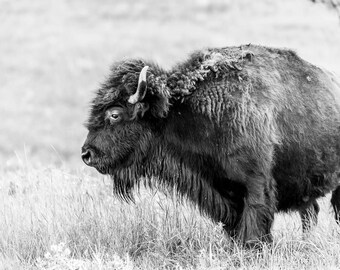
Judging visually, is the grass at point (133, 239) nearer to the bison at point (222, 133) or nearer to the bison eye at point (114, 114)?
the bison at point (222, 133)

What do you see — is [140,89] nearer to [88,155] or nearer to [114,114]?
[114,114]

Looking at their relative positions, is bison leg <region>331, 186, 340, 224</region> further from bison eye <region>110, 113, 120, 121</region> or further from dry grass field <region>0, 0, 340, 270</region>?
bison eye <region>110, 113, 120, 121</region>

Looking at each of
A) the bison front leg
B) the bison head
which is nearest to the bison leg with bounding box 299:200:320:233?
the bison front leg

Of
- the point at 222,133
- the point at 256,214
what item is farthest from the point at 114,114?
the point at 256,214

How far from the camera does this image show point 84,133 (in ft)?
67.3

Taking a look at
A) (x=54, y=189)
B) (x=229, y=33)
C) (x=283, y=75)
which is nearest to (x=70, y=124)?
(x=229, y=33)

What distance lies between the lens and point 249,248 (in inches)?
250

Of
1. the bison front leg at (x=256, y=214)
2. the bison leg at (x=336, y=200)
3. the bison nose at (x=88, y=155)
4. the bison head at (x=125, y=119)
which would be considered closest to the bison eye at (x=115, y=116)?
the bison head at (x=125, y=119)

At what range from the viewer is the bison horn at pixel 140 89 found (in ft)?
21.2

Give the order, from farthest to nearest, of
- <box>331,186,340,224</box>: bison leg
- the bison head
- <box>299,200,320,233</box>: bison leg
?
<box>331,186,340,224</box>: bison leg → <box>299,200,320,233</box>: bison leg → the bison head

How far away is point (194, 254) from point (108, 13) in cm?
2556

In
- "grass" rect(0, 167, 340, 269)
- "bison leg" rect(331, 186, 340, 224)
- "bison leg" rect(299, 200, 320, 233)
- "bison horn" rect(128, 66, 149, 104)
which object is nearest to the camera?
"grass" rect(0, 167, 340, 269)

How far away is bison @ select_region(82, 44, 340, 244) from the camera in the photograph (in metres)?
6.39

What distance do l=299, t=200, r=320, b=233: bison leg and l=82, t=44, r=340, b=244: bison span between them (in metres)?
0.22
